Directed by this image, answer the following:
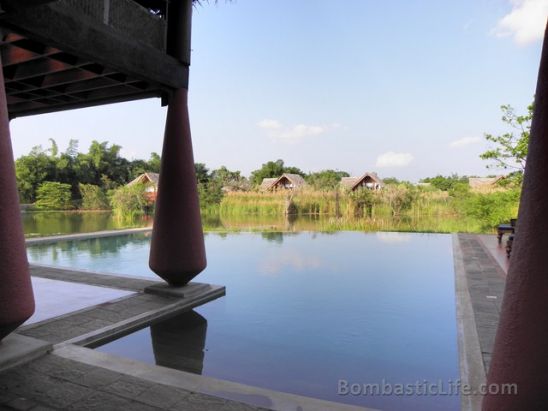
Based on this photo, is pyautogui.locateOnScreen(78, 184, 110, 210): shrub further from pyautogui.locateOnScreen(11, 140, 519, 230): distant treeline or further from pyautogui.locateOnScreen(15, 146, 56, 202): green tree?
pyautogui.locateOnScreen(15, 146, 56, 202): green tree

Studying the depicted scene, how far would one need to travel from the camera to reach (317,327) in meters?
3.94

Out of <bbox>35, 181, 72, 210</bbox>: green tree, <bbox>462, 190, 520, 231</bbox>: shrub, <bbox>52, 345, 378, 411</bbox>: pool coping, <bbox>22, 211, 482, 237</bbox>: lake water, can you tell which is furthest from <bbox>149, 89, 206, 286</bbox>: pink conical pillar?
<bbox>35, 181, 72, 210</bbox>: green tree

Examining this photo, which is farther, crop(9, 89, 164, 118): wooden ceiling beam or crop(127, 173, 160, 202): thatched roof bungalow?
crop(127, 173, 160, 202): thatched roof bungalow

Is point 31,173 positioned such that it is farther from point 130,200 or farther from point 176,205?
point 176,205

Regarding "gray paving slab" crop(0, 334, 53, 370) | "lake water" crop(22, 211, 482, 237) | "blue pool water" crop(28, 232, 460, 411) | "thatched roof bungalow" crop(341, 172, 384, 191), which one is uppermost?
"thatched roof bungalow" crop(341, 172, 384, 191)

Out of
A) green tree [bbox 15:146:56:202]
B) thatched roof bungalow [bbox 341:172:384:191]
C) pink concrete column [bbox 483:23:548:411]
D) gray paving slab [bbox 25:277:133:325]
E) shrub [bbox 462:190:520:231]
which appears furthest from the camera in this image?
thatched roof bungalow [bbox 341:172:384:191]

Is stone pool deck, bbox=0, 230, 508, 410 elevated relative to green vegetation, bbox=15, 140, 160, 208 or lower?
lower

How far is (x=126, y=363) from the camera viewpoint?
2791 millimetres

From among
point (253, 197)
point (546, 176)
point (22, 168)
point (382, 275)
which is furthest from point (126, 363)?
point (22, 168)

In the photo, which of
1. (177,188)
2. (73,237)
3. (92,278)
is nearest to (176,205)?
(177,188)

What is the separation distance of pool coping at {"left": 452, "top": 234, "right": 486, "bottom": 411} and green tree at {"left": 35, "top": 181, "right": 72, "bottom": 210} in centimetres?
2676

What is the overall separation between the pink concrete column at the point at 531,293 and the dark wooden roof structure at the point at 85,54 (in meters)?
2.80

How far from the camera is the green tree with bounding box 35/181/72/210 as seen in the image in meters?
25.9

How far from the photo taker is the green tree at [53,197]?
1019 inches
